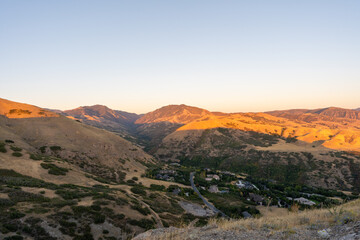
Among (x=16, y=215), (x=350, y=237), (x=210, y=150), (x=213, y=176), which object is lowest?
(x=213, y=176)

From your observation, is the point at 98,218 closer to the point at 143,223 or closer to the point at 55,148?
the point at 143,223

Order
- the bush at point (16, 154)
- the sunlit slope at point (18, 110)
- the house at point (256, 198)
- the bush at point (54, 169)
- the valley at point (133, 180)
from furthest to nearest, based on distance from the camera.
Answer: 1. the sunlit slope at point (18, 110)
2. the house at point (256, 198)
3. the bush at point (16, 154)
4. the bush at point (54, 169)
5. the valley at point (133, 180)

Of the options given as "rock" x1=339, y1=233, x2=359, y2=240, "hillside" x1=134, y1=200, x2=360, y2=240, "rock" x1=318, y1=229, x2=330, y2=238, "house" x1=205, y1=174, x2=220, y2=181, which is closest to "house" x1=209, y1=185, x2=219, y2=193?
"house" x1=205, y1=174, x2=220, y2=181

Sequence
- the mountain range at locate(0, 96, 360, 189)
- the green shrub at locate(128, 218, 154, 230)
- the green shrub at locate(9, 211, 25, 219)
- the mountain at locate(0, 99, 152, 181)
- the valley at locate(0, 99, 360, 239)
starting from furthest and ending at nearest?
the mountain range at locate(0, 96, 360, 189), the mountain at locate(0, 99, 152, 181), the green shrub at locate(128, 218, 154, 230), the valley at locate(0, 99, 360, 239), the green shrub at locate(9, 211, 25, 219)

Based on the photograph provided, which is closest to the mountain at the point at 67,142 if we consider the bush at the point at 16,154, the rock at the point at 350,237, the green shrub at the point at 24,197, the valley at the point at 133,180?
the valley at the point at 133,180

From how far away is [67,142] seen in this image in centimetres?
6475

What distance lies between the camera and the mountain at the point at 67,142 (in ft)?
185

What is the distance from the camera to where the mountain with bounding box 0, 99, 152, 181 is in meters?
56.3

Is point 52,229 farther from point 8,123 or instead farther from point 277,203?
point 8,123

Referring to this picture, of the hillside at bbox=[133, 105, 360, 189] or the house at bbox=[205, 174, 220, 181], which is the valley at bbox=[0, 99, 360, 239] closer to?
the house at bbox=[205, 174, 220, 181]

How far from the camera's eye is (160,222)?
25453 millimetres

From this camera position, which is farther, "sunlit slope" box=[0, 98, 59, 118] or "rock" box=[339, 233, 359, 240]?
"sunlit slope" box=[0, 98, 59, 118]

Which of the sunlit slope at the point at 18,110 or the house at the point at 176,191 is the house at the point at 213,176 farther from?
the sunlit slope at the point at 18,110

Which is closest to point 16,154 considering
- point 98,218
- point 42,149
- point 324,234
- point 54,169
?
point 54,169
